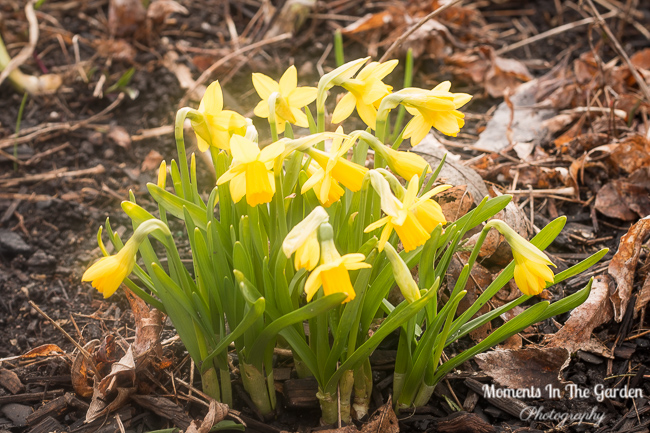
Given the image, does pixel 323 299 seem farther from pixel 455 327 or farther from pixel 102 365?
pixel 102 365

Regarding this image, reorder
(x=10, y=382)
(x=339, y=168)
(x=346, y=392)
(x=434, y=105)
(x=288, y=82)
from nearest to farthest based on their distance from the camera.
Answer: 1. (x=339, y=168)
2. (x=434, y=105)
3. (x=288, y=82)
4. (x=346, y=392)
5. (x=10, y=382)

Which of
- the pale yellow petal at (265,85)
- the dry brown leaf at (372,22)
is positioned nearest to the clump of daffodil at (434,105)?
the pale yellow petal at (265,85)

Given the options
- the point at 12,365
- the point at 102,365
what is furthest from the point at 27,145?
the point at 102,365

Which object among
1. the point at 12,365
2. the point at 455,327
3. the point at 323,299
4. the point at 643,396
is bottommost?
the point at 12,365

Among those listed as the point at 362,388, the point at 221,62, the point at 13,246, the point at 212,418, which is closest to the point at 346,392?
the point at 362,388

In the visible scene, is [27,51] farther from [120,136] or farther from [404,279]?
[404,279]

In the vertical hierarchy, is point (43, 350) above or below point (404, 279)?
below
